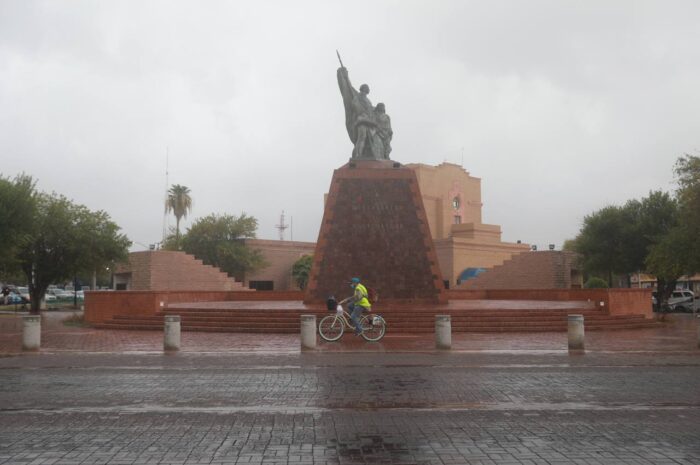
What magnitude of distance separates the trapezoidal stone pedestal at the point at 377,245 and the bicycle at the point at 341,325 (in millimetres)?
7055

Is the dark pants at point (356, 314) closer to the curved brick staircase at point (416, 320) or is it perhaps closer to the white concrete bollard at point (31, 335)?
the curved brick staircase at point (416, 320)

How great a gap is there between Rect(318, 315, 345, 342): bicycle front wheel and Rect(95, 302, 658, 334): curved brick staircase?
2.85 meters

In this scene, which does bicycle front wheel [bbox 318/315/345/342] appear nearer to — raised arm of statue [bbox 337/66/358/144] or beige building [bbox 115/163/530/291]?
raised arm of statue [bbox 337/66/358/144]

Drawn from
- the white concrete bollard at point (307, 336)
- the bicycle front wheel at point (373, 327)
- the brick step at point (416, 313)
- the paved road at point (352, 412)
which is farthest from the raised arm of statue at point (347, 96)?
the paved road at point (352, 412)

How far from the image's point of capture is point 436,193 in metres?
68.2

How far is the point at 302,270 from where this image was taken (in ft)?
172

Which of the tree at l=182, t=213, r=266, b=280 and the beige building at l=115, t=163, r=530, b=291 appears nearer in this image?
the beige building at l=115, t=163, r=530, b=291

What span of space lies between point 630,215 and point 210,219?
108 ft

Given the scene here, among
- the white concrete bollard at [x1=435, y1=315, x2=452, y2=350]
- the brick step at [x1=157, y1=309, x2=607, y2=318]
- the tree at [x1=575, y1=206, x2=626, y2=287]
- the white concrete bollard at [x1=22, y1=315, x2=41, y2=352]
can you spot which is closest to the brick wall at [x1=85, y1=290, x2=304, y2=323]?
the brick step at [x1=157, y1=309, x2=607, y2=318]

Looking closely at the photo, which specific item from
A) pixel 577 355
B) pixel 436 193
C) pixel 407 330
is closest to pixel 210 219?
pixel 436 193

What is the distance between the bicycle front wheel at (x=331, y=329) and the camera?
1543cm

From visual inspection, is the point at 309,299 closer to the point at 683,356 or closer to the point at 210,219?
the point at 683,356

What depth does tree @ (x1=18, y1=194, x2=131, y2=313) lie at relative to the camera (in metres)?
31.0

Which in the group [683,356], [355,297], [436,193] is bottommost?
[683,356]
